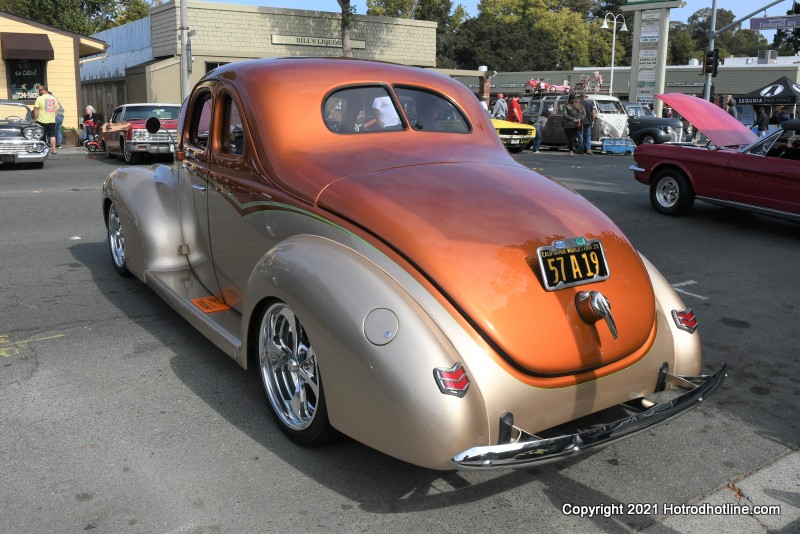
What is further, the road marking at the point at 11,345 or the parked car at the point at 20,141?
the parked car at the point at 20,141

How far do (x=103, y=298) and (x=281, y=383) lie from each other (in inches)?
111

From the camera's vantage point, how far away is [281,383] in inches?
143

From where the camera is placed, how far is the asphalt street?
2953mm

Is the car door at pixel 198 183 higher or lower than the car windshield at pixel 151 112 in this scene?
lower

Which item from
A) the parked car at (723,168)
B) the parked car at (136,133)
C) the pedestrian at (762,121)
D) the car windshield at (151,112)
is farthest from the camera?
the pedestrian at (762,121)

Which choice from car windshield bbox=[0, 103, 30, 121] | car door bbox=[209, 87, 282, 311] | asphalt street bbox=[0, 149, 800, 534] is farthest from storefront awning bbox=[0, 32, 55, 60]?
car door bbox=[209, 87, 282, 311]

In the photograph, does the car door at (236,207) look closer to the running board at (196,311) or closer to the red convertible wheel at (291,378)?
the running board at (196,311)

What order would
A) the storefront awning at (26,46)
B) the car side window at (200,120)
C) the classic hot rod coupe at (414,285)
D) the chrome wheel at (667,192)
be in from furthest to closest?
the storefront awning at (26,46) < the chrome wheel at (667,192) < the car side window at (200,120) < the classic hot rod coupe at (414,285)

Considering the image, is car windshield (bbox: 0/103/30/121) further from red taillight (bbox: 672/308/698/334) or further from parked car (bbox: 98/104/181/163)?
red taillight (bbox: 672/308/698/334)

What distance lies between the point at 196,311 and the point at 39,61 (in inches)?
971

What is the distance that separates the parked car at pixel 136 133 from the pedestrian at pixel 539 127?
10936mm

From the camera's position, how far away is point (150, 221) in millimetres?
5191

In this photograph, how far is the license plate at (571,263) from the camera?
10.6ft

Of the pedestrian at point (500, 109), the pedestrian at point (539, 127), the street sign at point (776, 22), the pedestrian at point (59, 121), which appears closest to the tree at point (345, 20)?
the pedestrian at point (500, 109)
